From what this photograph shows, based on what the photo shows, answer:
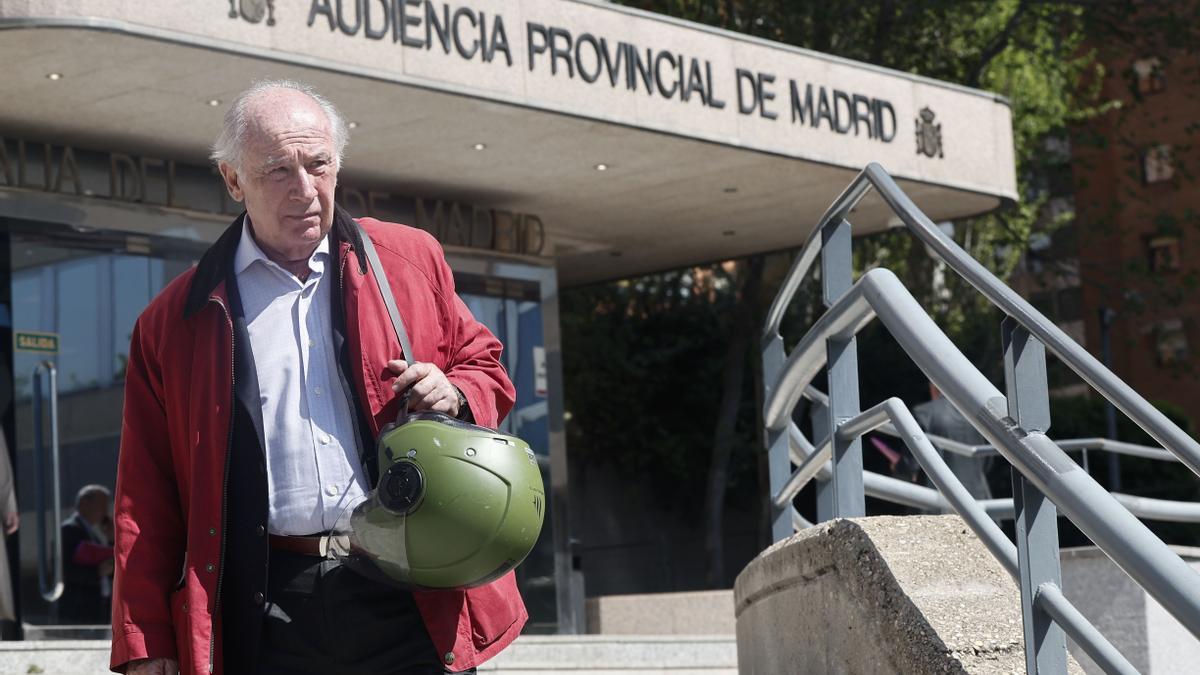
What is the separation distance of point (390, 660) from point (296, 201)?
0.87m

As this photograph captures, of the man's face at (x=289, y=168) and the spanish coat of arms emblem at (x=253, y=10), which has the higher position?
the spanish coat of arms emblem at (x=253, y=10)

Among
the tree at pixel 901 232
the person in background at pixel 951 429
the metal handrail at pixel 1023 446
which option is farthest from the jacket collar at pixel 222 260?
the tree at pixel 901 232

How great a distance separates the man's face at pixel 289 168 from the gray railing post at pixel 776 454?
2.14m

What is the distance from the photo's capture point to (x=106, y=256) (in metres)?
12.5

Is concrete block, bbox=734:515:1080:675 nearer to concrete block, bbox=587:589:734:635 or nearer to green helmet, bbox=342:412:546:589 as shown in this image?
green helmet, bbox=342:412:546:589

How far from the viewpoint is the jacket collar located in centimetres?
339

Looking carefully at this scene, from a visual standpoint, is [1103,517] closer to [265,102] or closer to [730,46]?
[265,102]

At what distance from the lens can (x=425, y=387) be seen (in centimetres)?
322

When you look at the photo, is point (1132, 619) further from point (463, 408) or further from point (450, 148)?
point (450, 148)

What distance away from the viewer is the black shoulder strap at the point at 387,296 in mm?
3344

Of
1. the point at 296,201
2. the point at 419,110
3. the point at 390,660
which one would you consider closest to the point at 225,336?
the point at 296,201

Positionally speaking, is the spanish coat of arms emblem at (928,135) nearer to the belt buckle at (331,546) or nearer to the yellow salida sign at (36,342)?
the yellow salida sign at (36,342)

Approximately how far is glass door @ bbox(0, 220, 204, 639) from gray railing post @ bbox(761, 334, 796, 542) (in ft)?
25.1

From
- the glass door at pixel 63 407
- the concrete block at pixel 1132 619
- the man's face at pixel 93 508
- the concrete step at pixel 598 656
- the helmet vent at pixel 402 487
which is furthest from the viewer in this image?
the man's face at pixel 93 508
